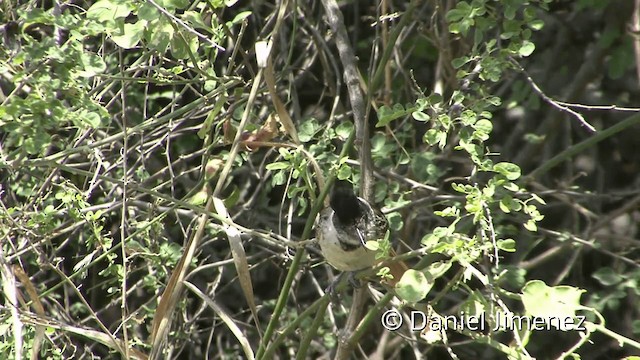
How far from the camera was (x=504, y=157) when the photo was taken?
3.21 metres

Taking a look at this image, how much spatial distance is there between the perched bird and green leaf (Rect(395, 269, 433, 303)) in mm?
493

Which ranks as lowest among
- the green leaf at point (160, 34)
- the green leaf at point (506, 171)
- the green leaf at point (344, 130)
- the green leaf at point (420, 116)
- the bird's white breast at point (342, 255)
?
the bird's white breast at point (342, 255)

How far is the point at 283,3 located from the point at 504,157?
1353mm

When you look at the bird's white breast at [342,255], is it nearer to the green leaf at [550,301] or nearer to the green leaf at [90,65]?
the green leaf at [550,301]

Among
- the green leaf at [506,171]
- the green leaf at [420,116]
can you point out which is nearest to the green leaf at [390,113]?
the green leaf at [420,116]

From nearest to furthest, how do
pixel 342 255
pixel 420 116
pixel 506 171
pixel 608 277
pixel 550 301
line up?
pixel 550 301, pixel 506 171, pixel 420 116, pixel 342 255, pixel 608 277

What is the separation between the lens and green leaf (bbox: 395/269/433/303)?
1.63 meters

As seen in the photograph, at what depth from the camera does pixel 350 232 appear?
225cm

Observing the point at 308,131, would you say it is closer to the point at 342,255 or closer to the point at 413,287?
the point at 342,255

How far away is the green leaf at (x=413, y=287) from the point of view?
163 centimetres

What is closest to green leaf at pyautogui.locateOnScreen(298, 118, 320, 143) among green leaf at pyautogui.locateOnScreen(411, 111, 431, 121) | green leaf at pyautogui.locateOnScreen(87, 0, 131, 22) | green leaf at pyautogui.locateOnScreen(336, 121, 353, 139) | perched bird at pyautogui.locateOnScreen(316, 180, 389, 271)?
green leaf at pyautogui.locateOnScreen(336, 121, 353, 139)

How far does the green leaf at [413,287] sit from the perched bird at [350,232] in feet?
1.62

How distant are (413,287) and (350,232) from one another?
627mm

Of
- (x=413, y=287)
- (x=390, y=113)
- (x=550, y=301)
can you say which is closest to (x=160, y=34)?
(x=390, y=113)
